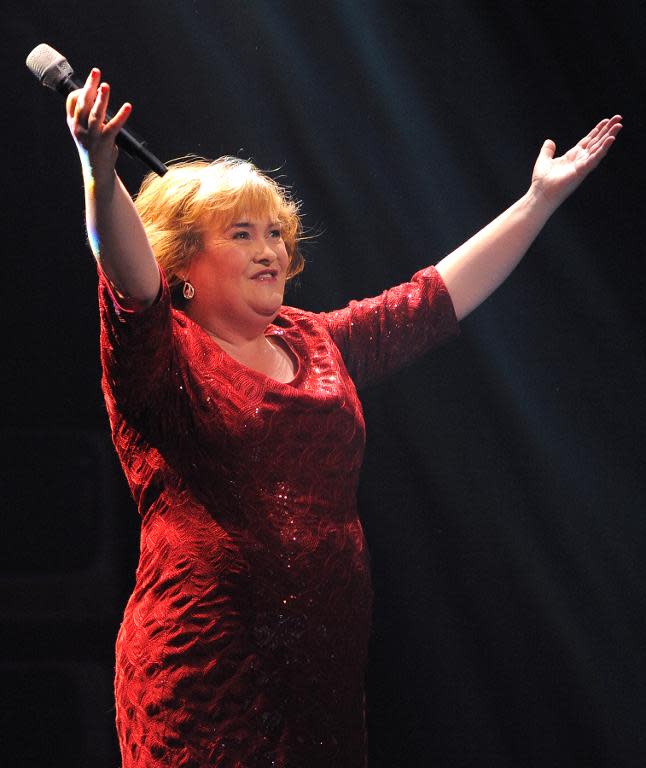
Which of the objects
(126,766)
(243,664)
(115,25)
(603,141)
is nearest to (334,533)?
(243,664)

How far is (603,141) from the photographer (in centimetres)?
156

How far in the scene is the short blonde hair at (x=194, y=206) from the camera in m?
1.39

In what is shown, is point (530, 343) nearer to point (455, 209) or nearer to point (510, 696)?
point (455, 209)

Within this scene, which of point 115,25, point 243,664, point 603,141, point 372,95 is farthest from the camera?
point 372,95

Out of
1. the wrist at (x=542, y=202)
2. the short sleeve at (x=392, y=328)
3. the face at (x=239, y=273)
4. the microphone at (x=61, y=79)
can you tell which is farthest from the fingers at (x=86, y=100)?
the wrist at (x=542, y=202)

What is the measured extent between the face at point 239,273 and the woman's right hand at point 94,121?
1.14 ft

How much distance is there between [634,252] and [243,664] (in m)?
1.13

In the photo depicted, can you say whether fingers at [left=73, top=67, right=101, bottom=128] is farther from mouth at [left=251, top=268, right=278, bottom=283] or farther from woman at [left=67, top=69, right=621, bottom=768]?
mouth at [left=251, top=268, right=278, bottom=283]

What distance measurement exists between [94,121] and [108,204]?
0.30 ft

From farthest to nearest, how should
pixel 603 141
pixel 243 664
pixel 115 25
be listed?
pixel 115 25 → pixel 603 141 → pixel 243 664

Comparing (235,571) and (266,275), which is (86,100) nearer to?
(266,275)

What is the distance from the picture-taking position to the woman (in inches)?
49.6

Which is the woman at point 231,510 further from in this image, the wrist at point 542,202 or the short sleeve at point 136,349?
the wrist at point 542,202

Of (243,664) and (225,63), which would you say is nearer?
(243,664)
